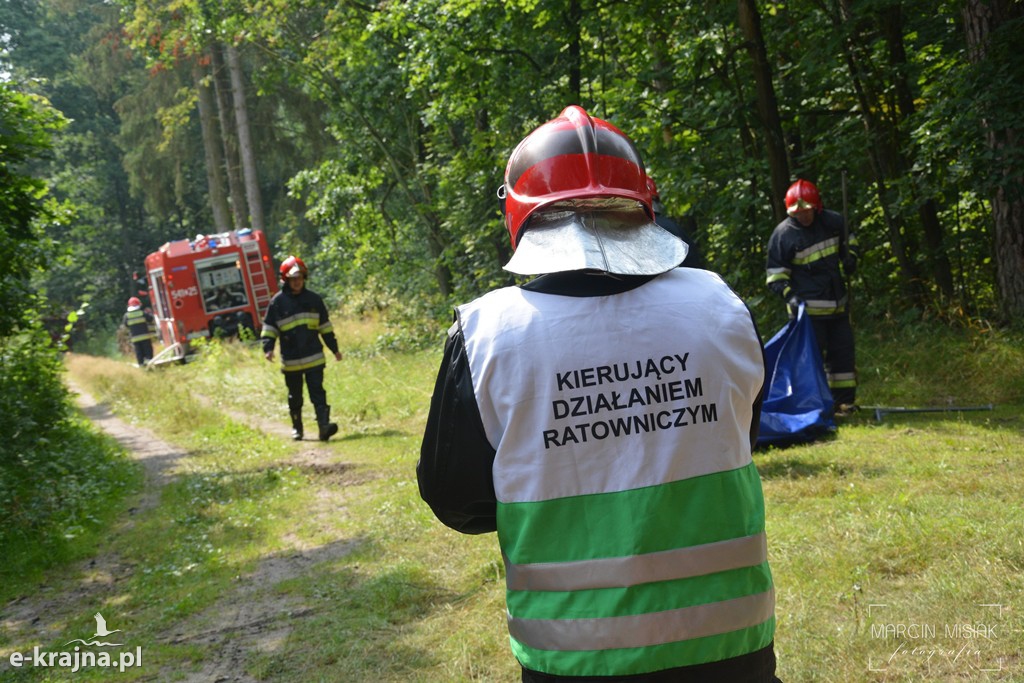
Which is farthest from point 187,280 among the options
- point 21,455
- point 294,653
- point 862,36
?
point 294,653

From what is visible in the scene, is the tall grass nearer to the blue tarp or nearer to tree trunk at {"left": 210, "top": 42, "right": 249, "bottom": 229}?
the blue tarp

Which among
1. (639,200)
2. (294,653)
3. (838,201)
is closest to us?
(639,200)

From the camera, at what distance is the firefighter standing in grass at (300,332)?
11523 mm

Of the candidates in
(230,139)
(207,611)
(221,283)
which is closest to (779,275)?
(207,611)

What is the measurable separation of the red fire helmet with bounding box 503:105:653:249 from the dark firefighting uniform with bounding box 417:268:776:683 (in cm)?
23

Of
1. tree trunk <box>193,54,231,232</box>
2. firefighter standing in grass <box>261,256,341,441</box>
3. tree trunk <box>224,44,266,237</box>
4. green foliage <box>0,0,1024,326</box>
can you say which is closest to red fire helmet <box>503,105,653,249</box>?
green foliage <box>0,0,1024,326</box>

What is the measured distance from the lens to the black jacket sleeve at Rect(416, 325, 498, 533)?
2129 millimetres

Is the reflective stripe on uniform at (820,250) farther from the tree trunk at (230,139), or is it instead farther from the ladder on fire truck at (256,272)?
the tree trunk at (230,139)

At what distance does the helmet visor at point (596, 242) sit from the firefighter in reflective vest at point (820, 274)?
6.98m

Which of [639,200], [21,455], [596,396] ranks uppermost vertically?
[639,200]

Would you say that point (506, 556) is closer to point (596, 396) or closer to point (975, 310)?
point (596, 396)

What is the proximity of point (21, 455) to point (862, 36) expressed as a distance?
967cm

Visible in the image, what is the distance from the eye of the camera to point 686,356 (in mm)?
2092

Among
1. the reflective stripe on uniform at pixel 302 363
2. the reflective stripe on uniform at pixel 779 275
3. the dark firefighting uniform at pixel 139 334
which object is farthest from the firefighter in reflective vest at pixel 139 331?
the reflective stripe on uniform at pixel 779 275
